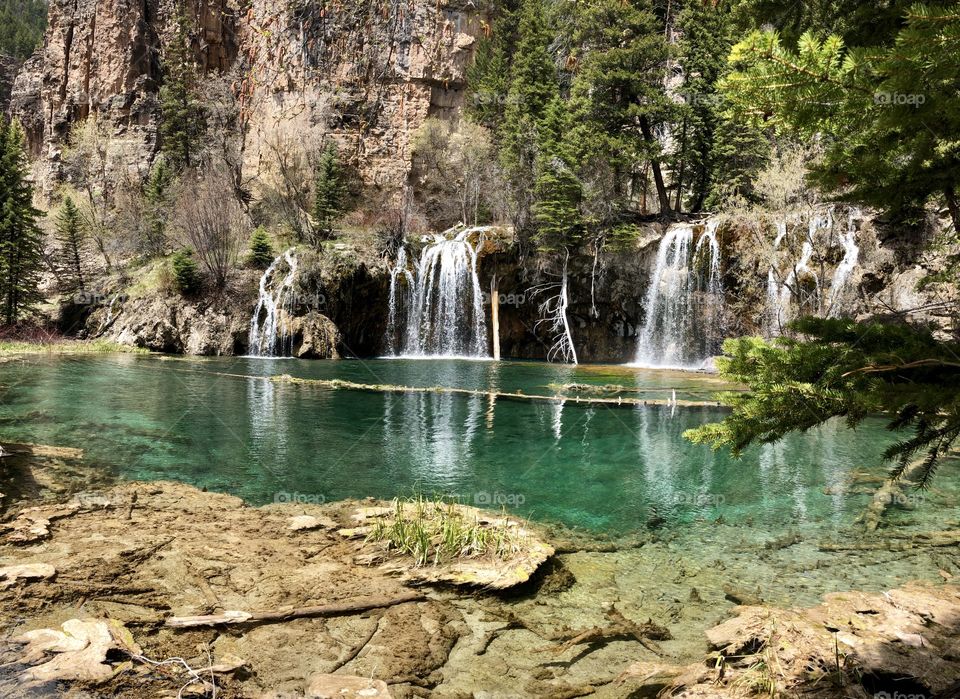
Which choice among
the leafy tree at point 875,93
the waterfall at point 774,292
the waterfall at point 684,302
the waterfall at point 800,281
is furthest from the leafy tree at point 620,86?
the leafy tree at point 875,93

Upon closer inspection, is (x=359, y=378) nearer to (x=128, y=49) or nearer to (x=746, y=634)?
(x=746, y=634)

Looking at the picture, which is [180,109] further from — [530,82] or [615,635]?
[615,635]

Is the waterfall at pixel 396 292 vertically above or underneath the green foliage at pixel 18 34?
underneath

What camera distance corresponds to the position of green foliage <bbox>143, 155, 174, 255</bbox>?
131 feet

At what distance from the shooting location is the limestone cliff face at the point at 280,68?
153 feet

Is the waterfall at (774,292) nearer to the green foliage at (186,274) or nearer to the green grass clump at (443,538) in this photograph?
the green grass clump at (443,538)

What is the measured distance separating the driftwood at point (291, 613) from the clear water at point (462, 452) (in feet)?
10.6

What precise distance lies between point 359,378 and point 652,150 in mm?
20858

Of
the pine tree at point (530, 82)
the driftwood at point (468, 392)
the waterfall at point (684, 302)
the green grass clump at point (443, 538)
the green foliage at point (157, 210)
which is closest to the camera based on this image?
the green grass clump at point (443, 538)

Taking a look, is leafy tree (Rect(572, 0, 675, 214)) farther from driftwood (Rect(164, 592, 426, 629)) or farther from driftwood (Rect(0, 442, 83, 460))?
driftwood (Rect(164, 592, 426, 629))

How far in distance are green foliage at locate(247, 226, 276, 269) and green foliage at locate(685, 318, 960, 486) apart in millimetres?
33662

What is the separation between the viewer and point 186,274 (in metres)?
32.2

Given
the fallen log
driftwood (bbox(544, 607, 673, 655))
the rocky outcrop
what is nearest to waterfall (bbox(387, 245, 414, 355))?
the fallen log

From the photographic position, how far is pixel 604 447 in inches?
471
